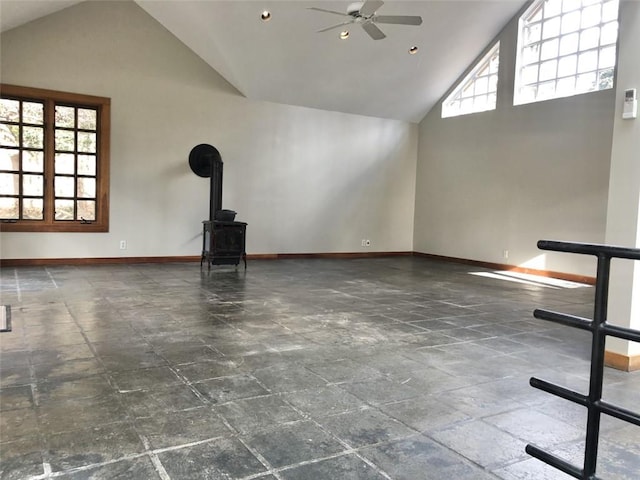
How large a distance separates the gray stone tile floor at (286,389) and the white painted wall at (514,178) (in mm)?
2793

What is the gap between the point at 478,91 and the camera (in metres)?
9.82

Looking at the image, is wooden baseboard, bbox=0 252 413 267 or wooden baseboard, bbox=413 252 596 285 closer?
wooden baseboard, bbox=0 252 413 267

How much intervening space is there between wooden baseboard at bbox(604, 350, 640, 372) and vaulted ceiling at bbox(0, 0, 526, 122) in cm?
587

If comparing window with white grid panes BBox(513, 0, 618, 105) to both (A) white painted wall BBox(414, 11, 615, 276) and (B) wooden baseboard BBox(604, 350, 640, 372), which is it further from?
(B) wooden baseboard BBox(604, 350, 640, 372)

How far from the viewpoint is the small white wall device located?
3.45 meters

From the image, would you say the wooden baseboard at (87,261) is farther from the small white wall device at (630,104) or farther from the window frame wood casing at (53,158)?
the small white wall device at (630,104)

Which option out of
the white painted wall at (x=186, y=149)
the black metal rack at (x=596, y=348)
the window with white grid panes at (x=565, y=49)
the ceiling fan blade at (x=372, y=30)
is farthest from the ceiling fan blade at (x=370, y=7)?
A: the black metal rack at (x=596, y=348)

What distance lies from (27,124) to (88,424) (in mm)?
6694

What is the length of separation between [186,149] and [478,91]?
5820 millimetres

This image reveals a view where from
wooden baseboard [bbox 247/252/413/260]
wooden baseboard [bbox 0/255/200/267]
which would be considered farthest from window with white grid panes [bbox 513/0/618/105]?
wooden baseboard [bbox 0/255/200/267]

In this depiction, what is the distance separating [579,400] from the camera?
1453 millimetres

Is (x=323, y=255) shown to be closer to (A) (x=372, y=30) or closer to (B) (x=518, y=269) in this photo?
(B) (x=518, y=269)

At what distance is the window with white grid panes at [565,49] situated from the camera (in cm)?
746

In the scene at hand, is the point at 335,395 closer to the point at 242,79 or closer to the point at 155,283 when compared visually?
the point at 155,283
